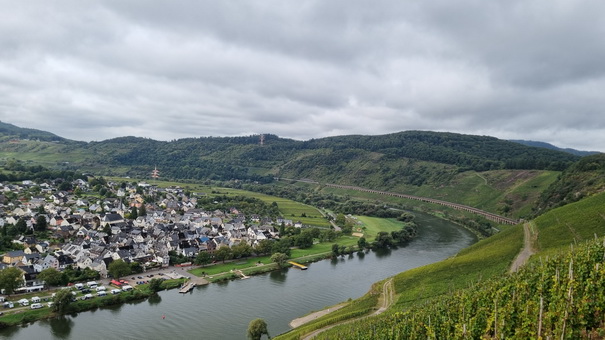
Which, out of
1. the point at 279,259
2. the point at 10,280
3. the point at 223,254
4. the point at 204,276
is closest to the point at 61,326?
the point at 10,280

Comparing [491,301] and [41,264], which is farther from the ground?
[491,301]

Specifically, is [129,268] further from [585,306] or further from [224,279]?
[585,306]

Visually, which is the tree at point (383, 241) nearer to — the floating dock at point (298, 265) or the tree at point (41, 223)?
the floating dock at point (298, 265)

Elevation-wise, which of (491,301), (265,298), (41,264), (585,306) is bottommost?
(265,298)

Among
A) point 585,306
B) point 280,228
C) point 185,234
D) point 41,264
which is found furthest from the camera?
point 280,228

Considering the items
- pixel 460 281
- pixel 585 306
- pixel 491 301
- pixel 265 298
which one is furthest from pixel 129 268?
pixel 585 306

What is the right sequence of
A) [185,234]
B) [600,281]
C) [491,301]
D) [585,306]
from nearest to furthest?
1. [585,306]
2. [600,281]
3. [491,301]
4. [185,234]

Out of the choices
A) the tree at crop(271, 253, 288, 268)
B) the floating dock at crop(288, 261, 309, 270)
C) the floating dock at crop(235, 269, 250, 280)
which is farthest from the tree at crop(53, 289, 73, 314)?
the floating dock at crop(288, 261, 309, 270)
